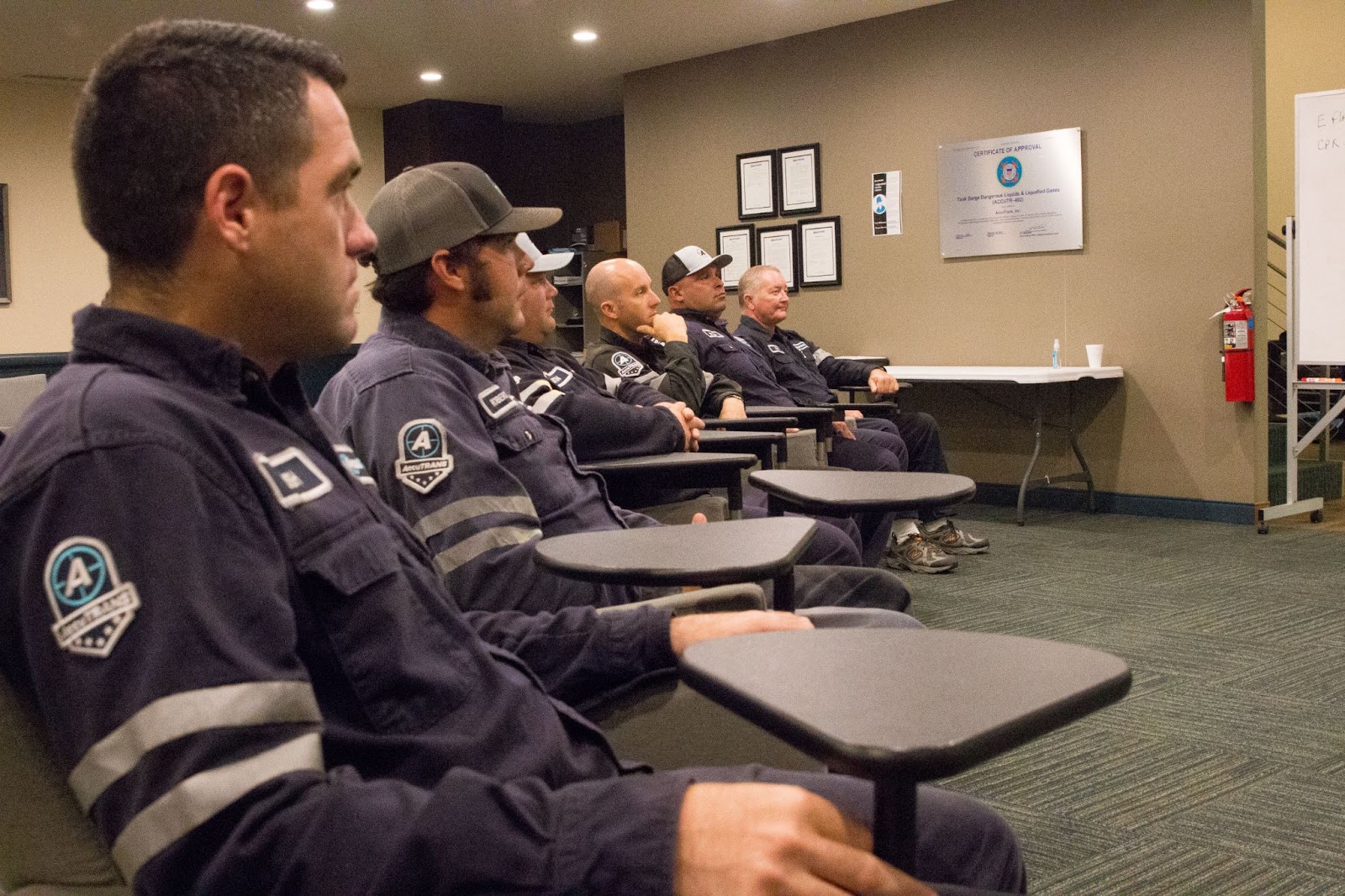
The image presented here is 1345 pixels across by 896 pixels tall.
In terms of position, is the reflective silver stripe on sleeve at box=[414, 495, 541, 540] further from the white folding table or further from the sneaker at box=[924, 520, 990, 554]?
the white folding table

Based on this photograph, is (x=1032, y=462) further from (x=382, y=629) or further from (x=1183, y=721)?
(x=382, y=629)

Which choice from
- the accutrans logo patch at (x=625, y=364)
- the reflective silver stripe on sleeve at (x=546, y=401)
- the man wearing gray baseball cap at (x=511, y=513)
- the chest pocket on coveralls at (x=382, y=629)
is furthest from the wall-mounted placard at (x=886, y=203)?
the chest pocket on coveralls at (x=382, y=629)

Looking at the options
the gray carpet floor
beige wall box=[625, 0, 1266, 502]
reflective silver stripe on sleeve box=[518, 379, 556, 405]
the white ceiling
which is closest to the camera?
the gray carpet floor

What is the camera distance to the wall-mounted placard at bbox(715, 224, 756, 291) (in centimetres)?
728

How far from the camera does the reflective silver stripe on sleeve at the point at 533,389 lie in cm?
250

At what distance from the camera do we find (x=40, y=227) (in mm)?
8250

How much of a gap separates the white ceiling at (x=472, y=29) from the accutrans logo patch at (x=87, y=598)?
584 centimetres

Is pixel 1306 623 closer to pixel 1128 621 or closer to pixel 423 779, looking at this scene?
pixel 1128 621

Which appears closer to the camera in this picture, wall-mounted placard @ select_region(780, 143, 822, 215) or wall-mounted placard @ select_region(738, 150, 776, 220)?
wall-mounted placard @ select_region(780, 143, 822, 215)

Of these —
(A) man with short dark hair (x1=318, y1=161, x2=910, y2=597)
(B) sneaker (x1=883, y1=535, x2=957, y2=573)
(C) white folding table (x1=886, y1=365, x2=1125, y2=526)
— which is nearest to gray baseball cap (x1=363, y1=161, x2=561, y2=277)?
(A) man with short dark hair (x1=318, y1=161, x2=910, y2=597)

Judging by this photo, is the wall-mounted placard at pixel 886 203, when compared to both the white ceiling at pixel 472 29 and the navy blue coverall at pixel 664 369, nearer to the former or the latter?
the white ceiling at pixel 472 29

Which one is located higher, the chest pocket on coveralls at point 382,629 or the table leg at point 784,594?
the chest pocket on coveralls at point 382,629

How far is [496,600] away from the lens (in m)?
1.54

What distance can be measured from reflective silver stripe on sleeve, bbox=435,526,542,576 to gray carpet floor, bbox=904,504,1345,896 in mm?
1059
